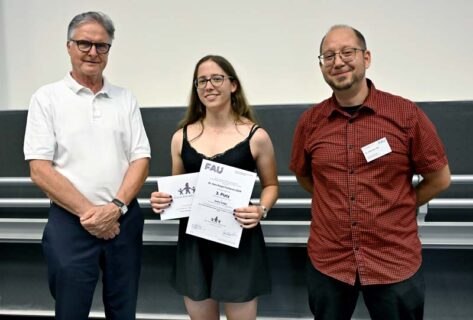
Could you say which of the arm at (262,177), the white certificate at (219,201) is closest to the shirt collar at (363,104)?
the arm at (262,177)

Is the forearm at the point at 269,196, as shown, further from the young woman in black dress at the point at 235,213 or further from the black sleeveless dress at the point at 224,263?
the black sleeveless dress at the point at 224,263

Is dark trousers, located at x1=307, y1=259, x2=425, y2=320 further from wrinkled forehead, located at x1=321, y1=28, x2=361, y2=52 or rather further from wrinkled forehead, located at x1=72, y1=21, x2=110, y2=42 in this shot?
wrinkled forehead, located at x1=72, y1=21, x2=110, y2=42

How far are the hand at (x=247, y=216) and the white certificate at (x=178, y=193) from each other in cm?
19

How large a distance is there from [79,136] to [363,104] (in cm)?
105

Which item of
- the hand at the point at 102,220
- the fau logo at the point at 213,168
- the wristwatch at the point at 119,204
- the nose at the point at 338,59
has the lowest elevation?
the hand at the point at 102,220

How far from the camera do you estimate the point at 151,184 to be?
205cm

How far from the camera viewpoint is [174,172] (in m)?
1.51

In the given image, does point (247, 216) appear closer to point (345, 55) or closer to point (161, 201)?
point (161, 201)

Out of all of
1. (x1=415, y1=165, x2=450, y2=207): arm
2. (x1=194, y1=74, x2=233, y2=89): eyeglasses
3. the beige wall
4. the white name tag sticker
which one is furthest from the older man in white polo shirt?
(x1=415, y1=165, x2=450, y2=207): arm

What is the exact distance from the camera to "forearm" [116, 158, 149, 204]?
55.8 inches

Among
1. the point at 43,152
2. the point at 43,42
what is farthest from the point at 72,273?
the point at 43,42

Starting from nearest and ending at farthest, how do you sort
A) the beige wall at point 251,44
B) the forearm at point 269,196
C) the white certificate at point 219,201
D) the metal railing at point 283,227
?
the white certificate at point 219,201 → the forearm at point 269,196 → the metal railing at point 283,227 → the beige wall at point 251,44

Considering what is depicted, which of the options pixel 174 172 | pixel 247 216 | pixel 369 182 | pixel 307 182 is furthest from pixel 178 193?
pixel 369 182

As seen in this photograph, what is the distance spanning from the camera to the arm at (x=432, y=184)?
1261 mm
